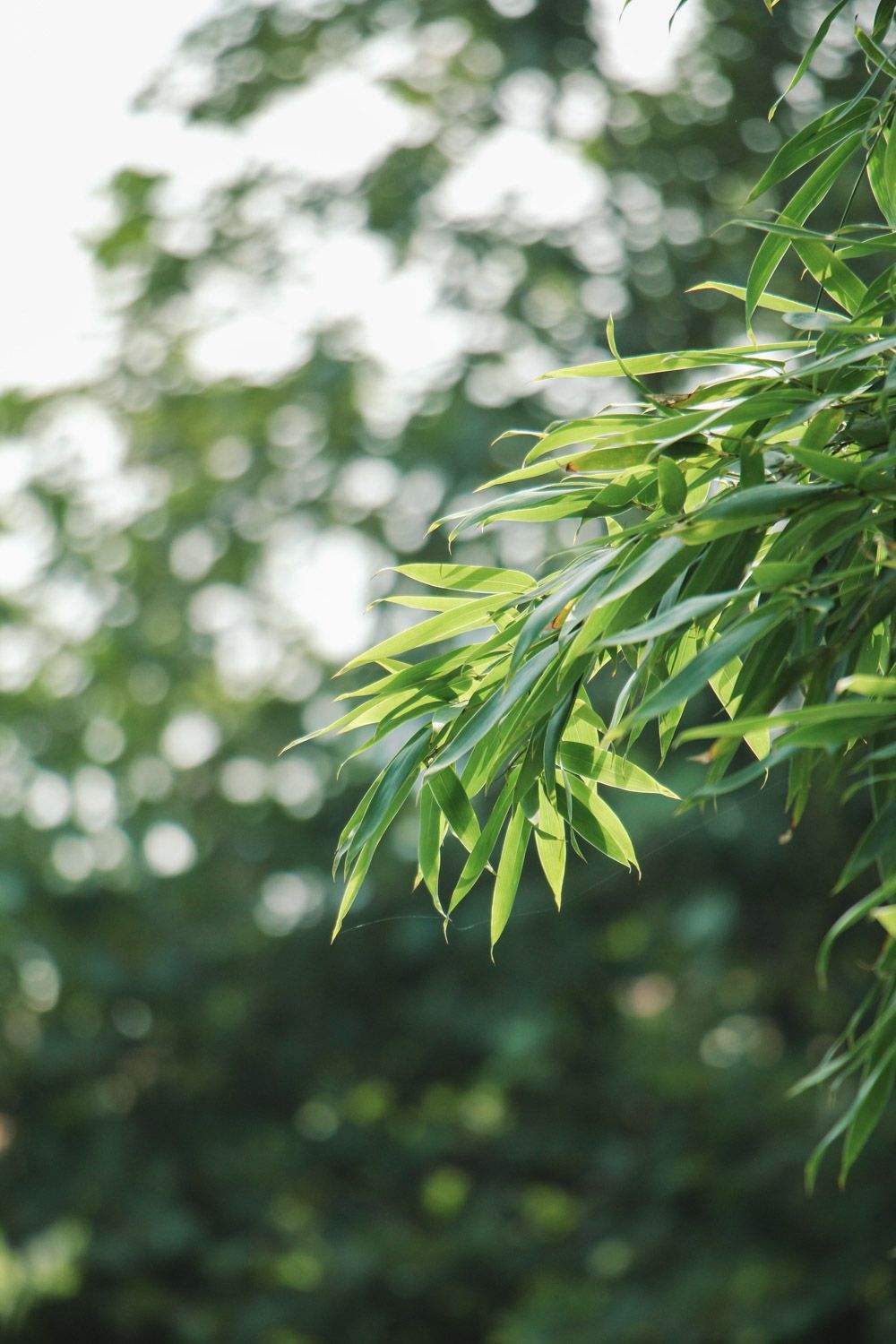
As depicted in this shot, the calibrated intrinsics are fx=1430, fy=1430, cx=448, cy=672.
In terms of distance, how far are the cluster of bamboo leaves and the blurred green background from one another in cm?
291

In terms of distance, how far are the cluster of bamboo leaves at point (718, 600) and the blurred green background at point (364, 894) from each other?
2915 millimetres

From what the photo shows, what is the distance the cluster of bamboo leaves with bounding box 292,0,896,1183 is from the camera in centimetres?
90

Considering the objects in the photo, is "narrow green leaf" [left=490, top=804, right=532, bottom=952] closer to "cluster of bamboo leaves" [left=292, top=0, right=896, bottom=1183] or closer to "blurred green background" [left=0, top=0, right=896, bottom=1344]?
"cluster of bamboo leaves" [left=292, top=0, right=896, bottom=1183]

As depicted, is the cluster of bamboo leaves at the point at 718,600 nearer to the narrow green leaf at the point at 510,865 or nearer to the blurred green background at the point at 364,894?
the narrow green leaf at the point at 510,865

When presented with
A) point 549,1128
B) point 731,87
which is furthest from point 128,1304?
point 731,87

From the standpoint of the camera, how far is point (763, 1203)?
170 inches

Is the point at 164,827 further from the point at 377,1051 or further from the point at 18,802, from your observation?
the point at 377,1051

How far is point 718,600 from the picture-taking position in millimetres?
882

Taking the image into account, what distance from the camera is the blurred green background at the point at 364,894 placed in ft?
14.1

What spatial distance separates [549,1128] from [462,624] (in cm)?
404

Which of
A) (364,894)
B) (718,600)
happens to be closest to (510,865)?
(718,600)

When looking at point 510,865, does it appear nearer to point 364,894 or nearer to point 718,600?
point 718,600

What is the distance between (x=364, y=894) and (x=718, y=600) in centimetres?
371

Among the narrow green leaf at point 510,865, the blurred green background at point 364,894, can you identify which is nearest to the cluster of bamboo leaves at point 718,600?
the narrow green leaf at point 510,865
